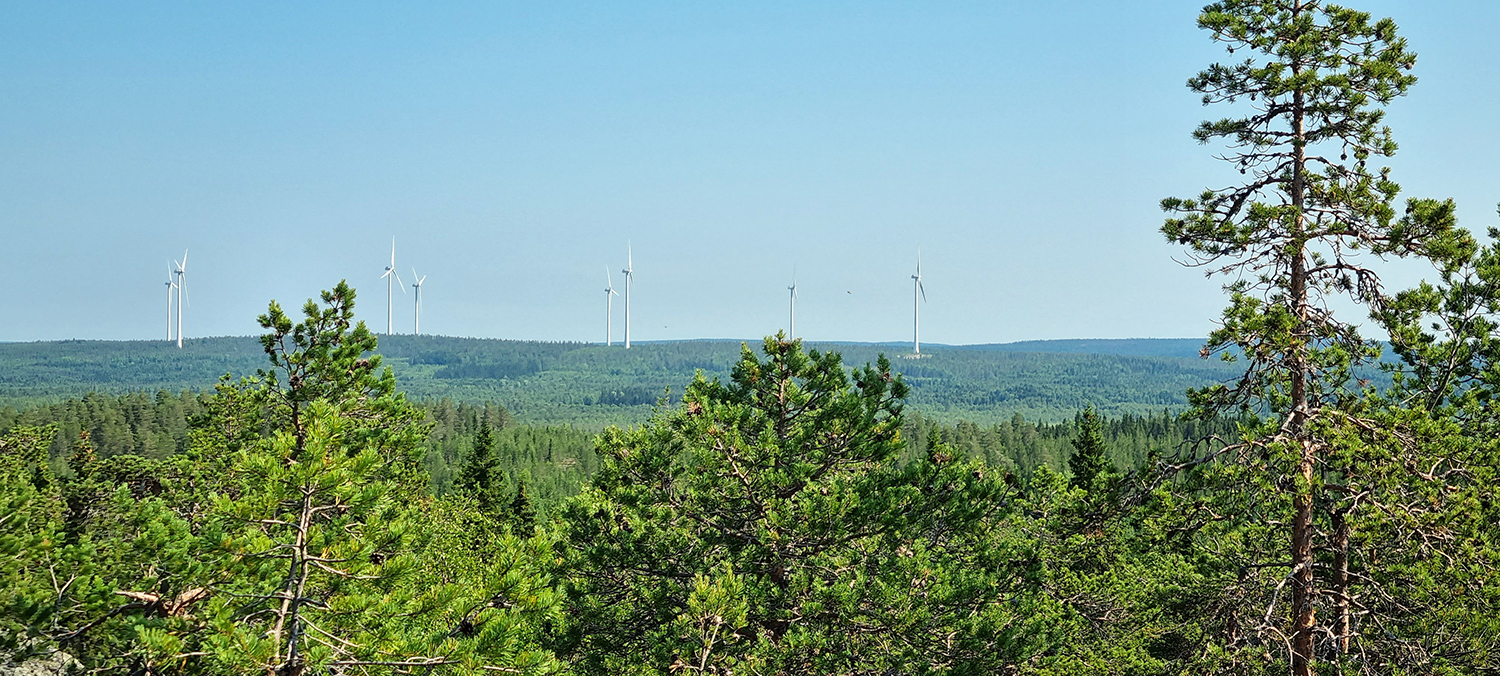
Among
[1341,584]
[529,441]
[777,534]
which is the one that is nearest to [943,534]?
[777,534]

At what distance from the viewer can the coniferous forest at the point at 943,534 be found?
41.7 feet

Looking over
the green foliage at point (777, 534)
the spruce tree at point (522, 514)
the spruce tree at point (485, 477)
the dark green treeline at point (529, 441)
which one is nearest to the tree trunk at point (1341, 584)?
the green foliage at point (777, 534)

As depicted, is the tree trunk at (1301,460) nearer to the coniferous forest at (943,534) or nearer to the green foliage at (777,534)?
the coniferous forest at (943,534)

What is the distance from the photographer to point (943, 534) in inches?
808

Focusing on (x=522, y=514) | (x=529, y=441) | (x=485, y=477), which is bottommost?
(x=529, y=441)

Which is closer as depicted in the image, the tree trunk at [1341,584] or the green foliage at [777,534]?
the tree trunk at [1341,584]

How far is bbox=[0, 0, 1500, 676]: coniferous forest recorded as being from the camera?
41.7 feet

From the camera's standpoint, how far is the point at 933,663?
1898 cm

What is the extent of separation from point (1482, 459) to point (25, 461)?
54185 mm

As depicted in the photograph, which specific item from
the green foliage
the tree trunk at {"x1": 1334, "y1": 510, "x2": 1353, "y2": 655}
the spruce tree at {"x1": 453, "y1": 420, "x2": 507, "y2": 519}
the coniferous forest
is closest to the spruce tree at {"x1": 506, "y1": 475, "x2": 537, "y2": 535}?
the spruce tree at {"x1": 453, "y1": 420, "x2": 507, "y2": 519}

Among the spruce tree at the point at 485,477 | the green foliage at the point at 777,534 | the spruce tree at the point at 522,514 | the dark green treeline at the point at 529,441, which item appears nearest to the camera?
the green foliage at the point at 777,534

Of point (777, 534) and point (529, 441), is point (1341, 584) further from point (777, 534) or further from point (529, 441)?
point (529, 441)

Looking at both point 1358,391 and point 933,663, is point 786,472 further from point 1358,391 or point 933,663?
point 1358,391

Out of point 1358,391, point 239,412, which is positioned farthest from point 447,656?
point 239,412
